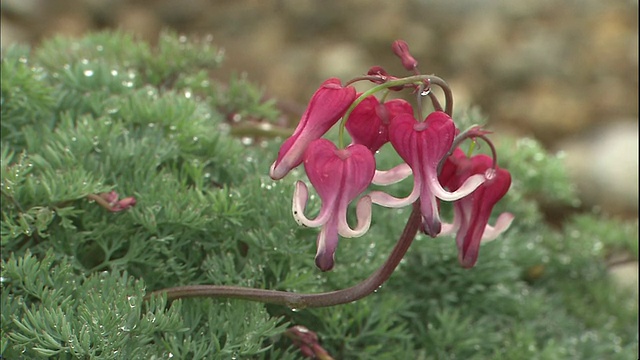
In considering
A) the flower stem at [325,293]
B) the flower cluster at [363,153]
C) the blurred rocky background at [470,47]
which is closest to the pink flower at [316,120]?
the flower cluster at [363,153]

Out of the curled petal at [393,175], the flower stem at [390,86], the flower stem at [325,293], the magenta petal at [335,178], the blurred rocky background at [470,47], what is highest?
the flower stem at [390,86]

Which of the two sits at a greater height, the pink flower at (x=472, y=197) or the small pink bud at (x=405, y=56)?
the small pink bud at (x=405, y=56)

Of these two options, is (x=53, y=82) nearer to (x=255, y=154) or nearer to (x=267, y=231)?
(x=255, y=154)

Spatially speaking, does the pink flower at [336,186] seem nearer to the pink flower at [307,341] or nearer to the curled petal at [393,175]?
the curled petal at [393,175]

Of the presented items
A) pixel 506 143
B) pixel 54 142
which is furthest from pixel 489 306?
pixel 54 142

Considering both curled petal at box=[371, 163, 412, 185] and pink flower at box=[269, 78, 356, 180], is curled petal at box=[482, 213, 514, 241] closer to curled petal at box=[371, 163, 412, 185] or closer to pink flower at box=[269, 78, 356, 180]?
curled petal at box=[371, 163, 412, 185]

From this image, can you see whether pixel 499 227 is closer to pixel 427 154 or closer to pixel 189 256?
pixel 427 154

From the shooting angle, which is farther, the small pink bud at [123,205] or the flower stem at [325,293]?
the small pink bud at [123,205]
